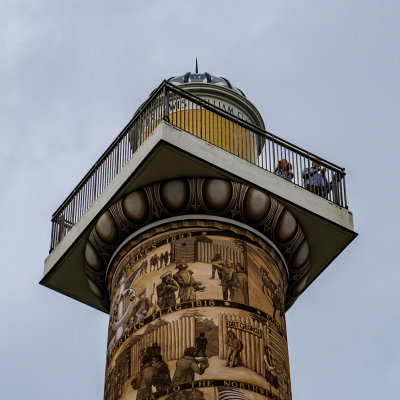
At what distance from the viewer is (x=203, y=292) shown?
16.3 metres

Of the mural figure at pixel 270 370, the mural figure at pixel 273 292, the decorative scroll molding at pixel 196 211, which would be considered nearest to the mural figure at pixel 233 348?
the mural figure at pixel 270 370

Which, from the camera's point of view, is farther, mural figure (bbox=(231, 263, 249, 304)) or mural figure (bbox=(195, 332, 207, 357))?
mural figure (bbox=(231, 263, 249, 304))

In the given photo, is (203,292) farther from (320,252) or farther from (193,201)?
(320,252)

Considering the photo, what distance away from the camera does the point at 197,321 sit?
52.4 feet

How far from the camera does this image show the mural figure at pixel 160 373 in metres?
15.5

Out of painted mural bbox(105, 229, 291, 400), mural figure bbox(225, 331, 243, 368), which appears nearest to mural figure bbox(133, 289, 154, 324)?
painted mural bbox(105, 229, 291, 400)

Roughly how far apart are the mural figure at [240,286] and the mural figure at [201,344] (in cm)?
76

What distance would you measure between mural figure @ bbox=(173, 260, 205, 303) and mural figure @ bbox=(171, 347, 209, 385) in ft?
2.80

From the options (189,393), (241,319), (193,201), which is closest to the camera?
(189,393)

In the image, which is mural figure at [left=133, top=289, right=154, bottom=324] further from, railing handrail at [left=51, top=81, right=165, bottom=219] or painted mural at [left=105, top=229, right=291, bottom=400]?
railing handrail at [left=51, top=81, right=165, bottom=219]

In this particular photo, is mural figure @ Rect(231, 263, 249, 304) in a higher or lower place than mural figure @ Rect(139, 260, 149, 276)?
lower

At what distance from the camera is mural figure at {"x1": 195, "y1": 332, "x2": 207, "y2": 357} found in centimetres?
1566

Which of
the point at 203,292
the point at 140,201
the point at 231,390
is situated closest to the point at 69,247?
the point at 140,201

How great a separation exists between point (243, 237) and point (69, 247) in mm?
2593
